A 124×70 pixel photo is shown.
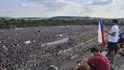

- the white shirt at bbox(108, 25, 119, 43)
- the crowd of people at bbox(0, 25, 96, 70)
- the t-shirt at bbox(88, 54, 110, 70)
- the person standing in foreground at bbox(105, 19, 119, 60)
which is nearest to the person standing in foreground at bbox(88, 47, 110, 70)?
the t-shirt at bbox(88, 54, 110, 70)

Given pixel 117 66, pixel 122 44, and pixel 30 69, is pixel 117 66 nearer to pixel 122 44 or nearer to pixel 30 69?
pixel 122 44

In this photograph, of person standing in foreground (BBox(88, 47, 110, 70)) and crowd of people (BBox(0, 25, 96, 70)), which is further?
crowd of people (BBox(0, 25, 96, 70))

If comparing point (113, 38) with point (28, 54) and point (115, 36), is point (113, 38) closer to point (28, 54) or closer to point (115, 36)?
point (115, 36)

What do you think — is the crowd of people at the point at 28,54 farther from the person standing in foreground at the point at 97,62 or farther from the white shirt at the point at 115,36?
the person standing in foreground at the point at 97,62

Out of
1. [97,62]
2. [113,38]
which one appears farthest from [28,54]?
[97,62]

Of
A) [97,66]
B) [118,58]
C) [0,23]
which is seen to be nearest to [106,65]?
[97,66]

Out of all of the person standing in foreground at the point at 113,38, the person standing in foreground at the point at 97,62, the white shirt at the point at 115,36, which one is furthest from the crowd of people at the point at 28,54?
the person standing in foreground at the point at 97,62

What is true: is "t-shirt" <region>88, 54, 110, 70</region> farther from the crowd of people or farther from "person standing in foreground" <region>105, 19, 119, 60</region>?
the crowd of people

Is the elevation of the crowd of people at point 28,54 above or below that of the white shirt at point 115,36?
below
